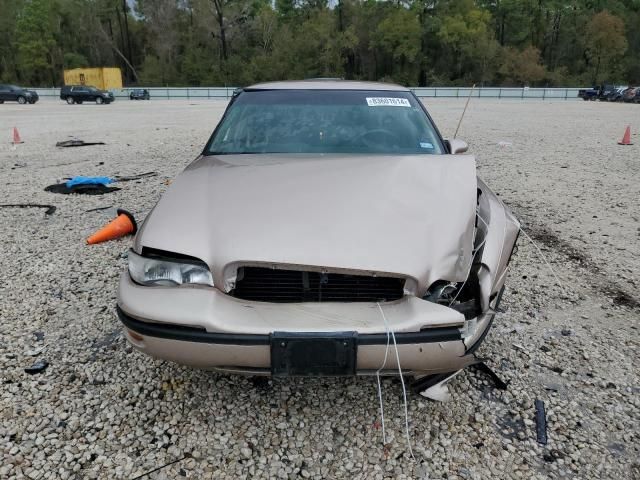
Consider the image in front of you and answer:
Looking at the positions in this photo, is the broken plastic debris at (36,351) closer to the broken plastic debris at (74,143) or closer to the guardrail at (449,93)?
the broken plastic debris at (74,143)

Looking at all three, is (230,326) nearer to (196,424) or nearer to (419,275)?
(196,424)

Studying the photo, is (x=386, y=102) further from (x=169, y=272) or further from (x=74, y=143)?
(x=74, y=143)

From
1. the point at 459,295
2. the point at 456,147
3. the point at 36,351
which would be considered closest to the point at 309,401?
the point at 459,295

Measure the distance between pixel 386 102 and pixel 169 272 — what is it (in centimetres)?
218

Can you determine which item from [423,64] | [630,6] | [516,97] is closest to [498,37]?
[423,64]

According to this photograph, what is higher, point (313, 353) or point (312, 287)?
point (312, 287)

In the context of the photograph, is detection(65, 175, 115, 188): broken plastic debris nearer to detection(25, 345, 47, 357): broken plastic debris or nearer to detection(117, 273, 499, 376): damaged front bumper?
detection(25, 345, 47, 357): broken plastic debris

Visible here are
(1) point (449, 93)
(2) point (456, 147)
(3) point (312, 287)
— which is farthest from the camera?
(1) point (449, 93)

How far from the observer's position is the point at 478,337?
200 centimetres

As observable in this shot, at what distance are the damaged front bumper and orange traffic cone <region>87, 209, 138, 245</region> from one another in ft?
9.08

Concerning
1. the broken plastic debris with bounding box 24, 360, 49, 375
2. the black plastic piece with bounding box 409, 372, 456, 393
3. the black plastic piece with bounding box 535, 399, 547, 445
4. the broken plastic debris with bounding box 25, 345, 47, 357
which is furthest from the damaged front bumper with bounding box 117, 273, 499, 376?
the broken plastic debris with bounding box 25, 345, 47, 357

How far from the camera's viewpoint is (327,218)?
7.07 feet

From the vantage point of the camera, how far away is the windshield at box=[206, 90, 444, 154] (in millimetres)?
3125

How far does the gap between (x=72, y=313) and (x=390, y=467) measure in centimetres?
234
